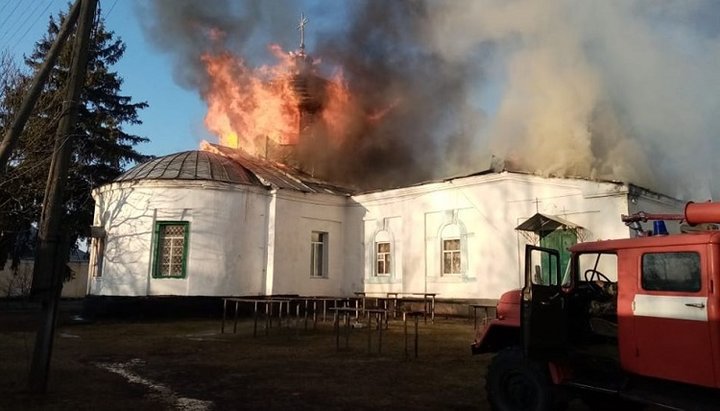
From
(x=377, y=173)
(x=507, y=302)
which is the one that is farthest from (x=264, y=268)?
(x=507, y=302)

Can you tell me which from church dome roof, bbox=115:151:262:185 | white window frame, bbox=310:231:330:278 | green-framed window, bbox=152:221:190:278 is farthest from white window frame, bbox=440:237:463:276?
green-framed window, bbox=152:221:190:278

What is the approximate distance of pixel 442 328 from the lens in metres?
16.9

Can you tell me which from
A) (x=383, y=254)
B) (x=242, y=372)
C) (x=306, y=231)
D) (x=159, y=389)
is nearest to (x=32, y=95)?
(x=159, y=389)

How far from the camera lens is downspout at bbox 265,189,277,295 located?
21.2 metres

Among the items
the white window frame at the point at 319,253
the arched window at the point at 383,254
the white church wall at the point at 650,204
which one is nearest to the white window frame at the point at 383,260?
the arched window at the point at 383,254

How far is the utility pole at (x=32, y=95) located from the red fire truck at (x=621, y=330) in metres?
8.22

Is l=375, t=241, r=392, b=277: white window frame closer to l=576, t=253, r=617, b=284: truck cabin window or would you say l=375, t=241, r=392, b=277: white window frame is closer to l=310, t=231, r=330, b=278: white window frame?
l=310, t=231, r=330, b=278: white window frame

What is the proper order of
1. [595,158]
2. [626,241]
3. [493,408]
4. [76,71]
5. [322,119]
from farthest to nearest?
[322,119] → [595,158] → [76,71] → [493,408] → [626,241]

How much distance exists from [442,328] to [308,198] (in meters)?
8.96

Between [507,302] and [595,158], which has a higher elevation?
[595,158]

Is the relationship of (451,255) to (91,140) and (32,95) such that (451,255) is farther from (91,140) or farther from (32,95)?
(91,140)

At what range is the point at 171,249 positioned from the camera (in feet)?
66.7

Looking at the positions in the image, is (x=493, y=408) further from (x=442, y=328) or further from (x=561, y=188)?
(x=561, y=188)

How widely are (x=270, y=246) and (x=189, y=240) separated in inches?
125
